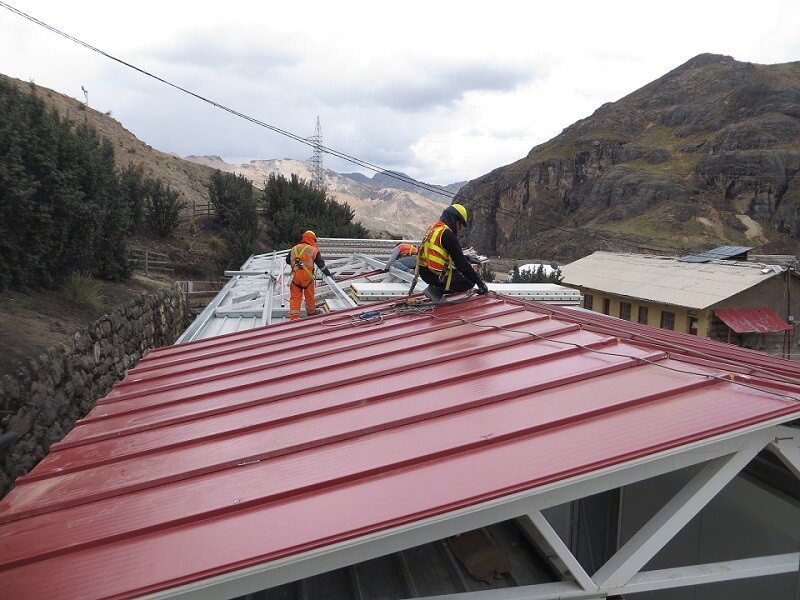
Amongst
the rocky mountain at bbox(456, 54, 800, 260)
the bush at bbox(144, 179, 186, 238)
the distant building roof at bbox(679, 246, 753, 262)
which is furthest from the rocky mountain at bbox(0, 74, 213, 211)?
the rocky mountain at bbox(456, 54, 800, 260)

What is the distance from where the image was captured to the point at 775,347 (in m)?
21.1

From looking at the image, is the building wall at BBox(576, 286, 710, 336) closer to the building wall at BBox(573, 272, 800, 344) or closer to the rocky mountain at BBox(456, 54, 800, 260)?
the building wall at BBox(573, 272, 800, 344)

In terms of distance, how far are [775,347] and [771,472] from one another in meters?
21.7

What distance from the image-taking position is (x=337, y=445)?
2627 mm

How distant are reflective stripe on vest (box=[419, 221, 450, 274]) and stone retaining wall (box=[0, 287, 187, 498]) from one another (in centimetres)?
567

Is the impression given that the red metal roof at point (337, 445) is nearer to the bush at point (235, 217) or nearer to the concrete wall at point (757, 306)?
the concrete wall at point (757, 306)

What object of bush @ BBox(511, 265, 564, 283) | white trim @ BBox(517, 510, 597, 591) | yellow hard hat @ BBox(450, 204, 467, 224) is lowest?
bush @ BBox(511, 265, 564, 283)

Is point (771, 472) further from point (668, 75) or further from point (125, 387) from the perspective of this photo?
point (668, 75)

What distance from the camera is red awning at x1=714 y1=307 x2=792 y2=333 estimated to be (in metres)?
19.9

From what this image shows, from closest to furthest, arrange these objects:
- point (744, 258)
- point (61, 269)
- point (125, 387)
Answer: point (125, 387) < point (61, 269) < point (744, 258)

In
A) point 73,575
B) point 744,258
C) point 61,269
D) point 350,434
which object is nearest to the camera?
point 73,575

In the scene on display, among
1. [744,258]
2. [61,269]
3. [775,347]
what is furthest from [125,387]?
[744,258]

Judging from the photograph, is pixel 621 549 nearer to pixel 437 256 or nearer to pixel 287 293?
pixel 437 256

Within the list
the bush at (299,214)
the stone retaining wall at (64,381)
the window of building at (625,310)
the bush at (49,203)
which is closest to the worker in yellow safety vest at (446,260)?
the stone retaining wall at (64,381)
